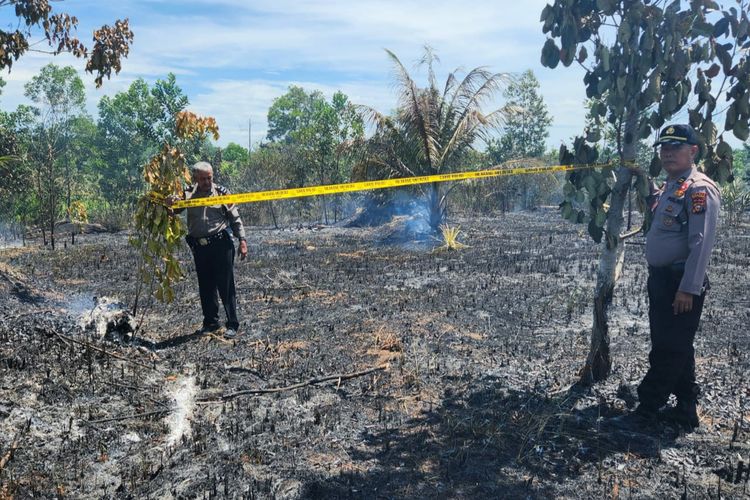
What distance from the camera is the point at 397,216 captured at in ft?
63.1

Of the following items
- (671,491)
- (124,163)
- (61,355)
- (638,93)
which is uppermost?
(124,163)

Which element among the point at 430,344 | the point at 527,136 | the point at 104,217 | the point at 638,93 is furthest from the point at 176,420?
the point at 527,136

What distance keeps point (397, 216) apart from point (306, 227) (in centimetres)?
344

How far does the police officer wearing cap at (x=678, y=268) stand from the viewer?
3.45 meters

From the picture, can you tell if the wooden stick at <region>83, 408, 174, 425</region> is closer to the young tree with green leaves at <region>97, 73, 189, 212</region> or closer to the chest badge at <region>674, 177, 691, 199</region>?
the chest badge at <region>674, 177, 691, 199</region>

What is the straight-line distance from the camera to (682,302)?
349 cm

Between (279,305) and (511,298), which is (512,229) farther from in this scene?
(279,305)

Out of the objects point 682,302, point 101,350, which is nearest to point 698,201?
point 682,302

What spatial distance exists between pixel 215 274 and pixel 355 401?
93.5 inches

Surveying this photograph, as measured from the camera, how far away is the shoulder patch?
3.44 meters

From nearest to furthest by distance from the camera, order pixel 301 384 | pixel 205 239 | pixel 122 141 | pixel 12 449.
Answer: pixel 12 449
pixel 301 384
pixel 205 239
pixel 122 141

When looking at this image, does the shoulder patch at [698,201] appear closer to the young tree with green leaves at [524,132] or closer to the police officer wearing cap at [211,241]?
the police officer wearing cap at [211,241]

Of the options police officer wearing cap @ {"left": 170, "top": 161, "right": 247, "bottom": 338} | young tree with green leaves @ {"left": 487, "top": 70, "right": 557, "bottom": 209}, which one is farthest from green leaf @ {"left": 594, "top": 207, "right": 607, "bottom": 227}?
young tree with green leaves @ {"left": 487, "top": 70, "right": 557, "bottom": 209}

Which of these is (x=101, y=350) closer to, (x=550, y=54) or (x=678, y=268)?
(x=550, y=54)
